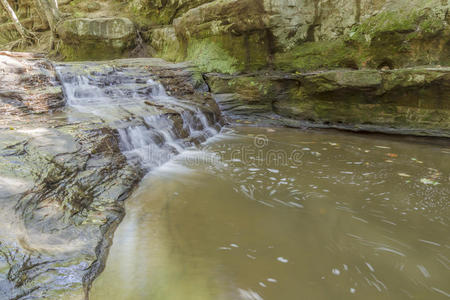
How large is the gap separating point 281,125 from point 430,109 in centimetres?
294

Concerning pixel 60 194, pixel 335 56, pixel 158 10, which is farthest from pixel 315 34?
pixel 158 10

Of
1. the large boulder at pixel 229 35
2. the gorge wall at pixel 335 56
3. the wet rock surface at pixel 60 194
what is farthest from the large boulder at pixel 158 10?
the wet rock surface at pixel 60 194

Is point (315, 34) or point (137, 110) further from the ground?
point (315, 34)

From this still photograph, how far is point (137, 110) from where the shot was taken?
4820mm

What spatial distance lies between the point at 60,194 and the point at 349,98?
18.1ft

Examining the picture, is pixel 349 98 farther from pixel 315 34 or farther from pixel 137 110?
pixel 137 110

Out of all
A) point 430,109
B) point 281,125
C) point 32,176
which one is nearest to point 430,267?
point 32,176

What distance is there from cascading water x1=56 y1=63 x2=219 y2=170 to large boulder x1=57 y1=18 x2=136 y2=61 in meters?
3.80

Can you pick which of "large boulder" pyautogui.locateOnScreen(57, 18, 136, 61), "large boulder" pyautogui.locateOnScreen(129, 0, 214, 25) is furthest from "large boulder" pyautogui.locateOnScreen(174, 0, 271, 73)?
"large boulder" pyautogui.locateOnScreen(57, 18, 136, 61)

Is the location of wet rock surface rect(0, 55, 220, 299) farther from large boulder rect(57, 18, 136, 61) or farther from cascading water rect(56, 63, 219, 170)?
large boulder rect(57, 18, 136, 61)

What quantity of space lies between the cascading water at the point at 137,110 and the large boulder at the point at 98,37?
380 centimetres

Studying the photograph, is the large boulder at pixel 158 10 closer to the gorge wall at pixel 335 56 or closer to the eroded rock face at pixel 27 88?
the gorge wall at pixel 335 56

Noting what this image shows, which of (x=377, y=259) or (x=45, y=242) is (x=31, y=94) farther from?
(x=377, y=259)

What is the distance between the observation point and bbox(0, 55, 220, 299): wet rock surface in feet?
5.30
